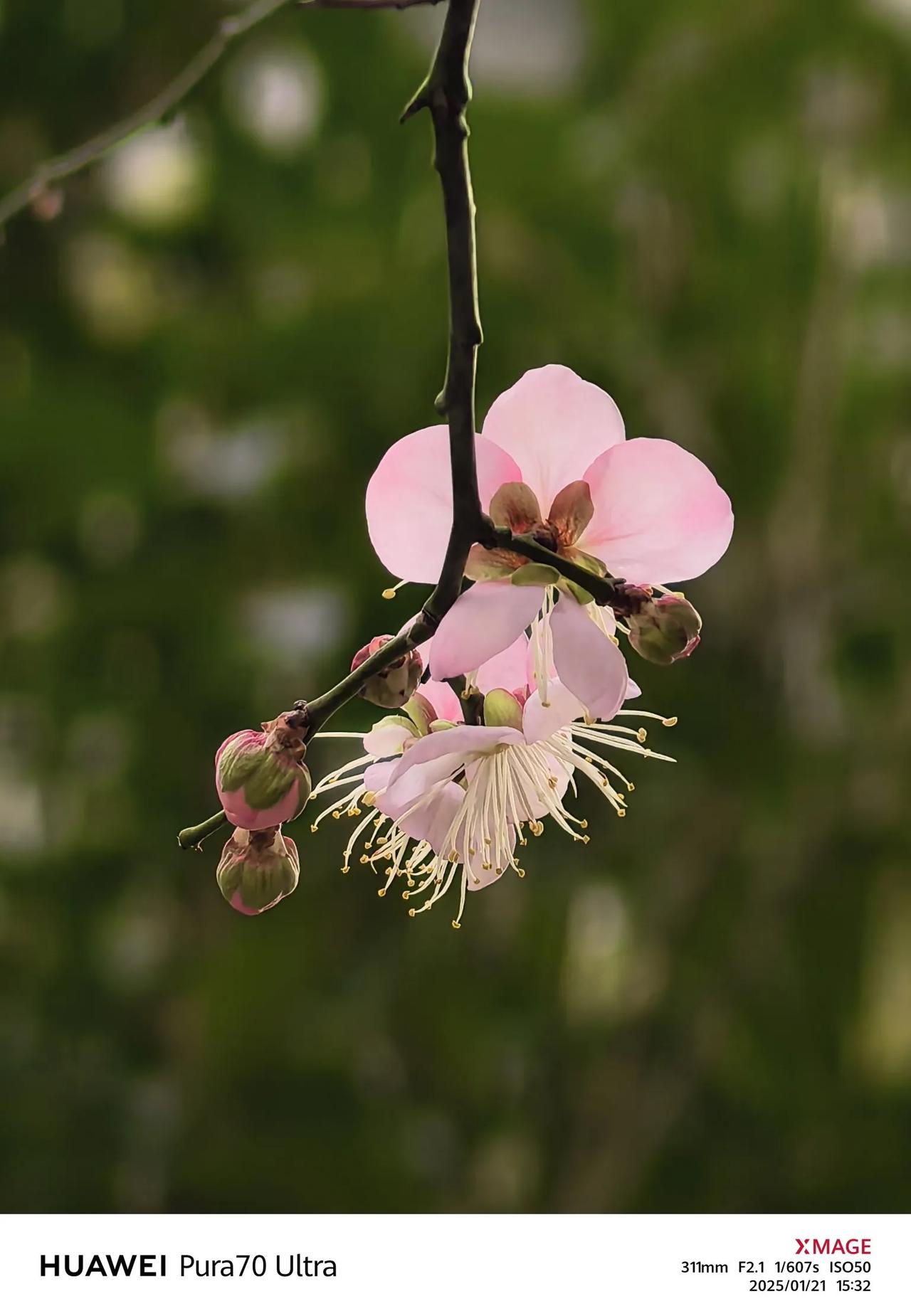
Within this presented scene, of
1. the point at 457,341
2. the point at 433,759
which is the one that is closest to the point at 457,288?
the point at 457,341

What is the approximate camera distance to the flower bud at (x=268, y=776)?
26cm

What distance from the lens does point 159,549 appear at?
1.22 m

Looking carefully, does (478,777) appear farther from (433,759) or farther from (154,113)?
(154,113)

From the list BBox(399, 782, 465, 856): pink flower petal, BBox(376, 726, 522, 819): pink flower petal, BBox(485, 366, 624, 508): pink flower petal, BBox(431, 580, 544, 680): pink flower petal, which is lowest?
BBox(399, 782, 465, 856): pink flower petal

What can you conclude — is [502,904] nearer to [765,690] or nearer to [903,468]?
[765,690]

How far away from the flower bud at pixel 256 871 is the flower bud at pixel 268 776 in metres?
0.01

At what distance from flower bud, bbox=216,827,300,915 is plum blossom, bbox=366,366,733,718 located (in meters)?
0.06

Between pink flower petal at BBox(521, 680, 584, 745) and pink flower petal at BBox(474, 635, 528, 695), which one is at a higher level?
pink flower petal at BBox(474, 635, 528, 695)

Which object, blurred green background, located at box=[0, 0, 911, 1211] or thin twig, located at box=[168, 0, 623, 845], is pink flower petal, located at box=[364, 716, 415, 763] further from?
blurred green background, located at box=[0, 0, 911, 1211]

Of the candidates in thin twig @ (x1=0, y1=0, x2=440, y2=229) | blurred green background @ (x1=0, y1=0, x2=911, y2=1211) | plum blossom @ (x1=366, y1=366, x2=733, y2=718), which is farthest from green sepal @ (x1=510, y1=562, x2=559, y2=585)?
blurred green background @ (x1=0, y1=0, x2=911, y2=1211)

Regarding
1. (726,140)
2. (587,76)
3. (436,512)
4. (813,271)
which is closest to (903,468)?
(813,271)

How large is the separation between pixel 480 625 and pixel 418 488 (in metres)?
0.04

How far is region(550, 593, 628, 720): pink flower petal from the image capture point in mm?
251
